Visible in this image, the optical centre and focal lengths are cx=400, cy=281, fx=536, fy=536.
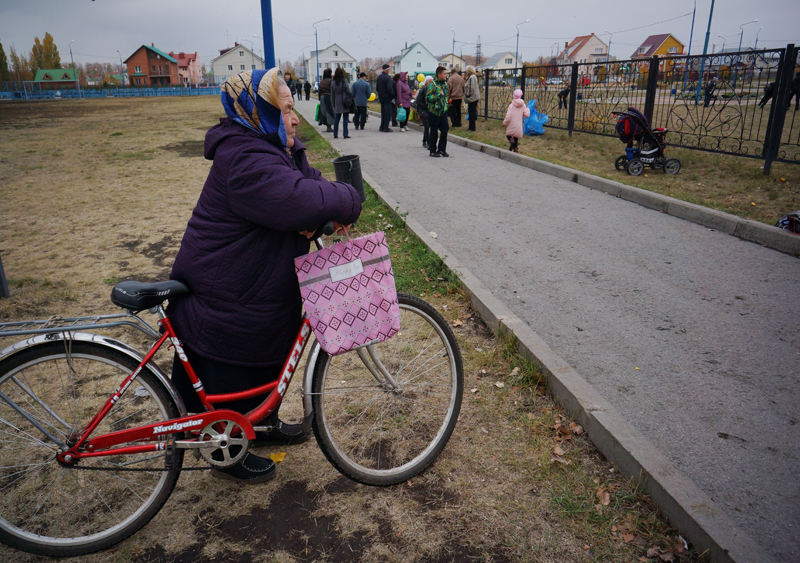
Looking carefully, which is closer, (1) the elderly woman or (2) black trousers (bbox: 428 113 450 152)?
(1) the elderly woman

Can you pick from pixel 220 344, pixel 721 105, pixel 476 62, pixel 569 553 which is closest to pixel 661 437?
pixel 569 553

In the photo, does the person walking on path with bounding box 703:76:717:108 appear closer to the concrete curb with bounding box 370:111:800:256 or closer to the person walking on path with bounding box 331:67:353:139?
the concrete curb with bounding box 370:111:800:256

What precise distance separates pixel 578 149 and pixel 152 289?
1288 centimetres

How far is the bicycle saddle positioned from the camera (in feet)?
7.15

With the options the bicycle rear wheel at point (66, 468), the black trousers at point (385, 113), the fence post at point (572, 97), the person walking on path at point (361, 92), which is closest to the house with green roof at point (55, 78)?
the person walking on path at point (361, 92)

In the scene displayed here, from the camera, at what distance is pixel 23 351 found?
2.13 meters

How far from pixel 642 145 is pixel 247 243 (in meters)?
9.67

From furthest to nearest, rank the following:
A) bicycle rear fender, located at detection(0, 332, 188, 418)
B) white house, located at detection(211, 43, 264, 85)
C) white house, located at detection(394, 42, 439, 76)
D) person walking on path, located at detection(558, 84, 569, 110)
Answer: white house, located at detection(394, 42, 439, 76) → white house, located at detection(211, 43, 264, 85) → person walking on path, located at detection(558, 84, 569, 110) → bicycle rear fender, located at detection(0, 332, 188, 418)

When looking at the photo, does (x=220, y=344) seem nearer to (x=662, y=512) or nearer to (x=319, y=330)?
(x=319, y=330)

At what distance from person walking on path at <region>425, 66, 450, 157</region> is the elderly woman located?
10339 millimetres

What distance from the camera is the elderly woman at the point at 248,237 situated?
2.16 metres

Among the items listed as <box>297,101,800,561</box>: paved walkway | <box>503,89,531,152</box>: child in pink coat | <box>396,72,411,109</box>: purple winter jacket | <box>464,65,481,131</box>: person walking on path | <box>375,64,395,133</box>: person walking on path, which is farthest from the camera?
<box>396,72,411,109</box>: purple winter jacket

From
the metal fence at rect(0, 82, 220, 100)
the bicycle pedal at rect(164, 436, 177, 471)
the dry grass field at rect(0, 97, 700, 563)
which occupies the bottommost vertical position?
the dry grass field at rect(0, 97, 700, 563)

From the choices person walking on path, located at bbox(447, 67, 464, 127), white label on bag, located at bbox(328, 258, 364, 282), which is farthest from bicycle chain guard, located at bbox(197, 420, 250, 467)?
person walking on path, located at bbox(447, 67, 464, 127)
